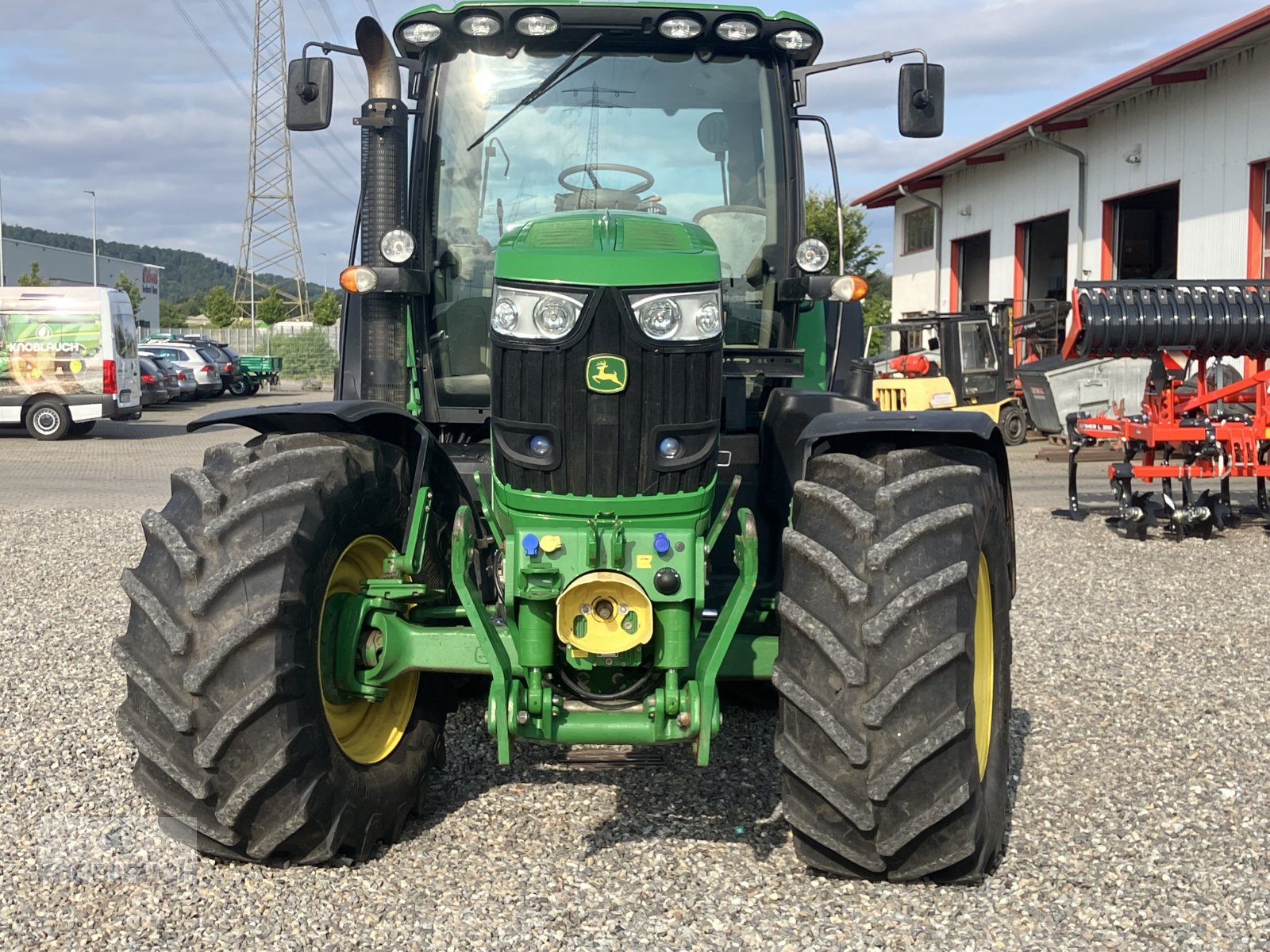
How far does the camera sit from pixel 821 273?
4812 millimetres

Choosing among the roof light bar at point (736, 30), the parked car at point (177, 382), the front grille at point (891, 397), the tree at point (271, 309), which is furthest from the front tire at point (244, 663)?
the tree at point (271, 309)

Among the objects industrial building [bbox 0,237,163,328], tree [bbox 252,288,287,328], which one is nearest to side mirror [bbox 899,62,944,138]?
industrial building [bbox 0,237,163,328]

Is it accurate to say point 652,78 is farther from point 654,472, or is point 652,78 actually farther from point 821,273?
point 654,472

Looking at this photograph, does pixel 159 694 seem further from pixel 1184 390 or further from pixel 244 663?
pixel 1184 390

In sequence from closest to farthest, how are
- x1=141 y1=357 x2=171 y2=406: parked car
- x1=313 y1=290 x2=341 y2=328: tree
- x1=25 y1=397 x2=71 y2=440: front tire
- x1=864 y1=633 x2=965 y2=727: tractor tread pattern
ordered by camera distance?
x1=864 y1=633 x2=965 y2=727: tractor tread pattern, x1=25 y1=397 x2=71 y2=440: front tire, x1=141 y1=357 x2=171 y2=406: parked car, x1=313 y1=290 x2=341 y2=328: tree

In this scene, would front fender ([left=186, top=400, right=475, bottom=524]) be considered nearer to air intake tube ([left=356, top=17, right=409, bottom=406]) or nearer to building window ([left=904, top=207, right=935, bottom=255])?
air intake tube ([left=356, top=17, right=409, bottom=406])

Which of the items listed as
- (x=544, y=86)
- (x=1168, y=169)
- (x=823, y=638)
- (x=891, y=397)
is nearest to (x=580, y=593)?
(x=823, y=638)

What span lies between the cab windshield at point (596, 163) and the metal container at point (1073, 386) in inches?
516

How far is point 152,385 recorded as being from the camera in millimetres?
28984

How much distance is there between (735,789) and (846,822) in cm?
111

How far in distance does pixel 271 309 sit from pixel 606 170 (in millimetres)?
73191

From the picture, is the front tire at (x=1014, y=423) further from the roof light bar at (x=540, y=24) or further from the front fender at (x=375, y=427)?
the front fender at (x=375, y=427)

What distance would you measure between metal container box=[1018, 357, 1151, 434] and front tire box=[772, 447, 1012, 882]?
47.3 feet

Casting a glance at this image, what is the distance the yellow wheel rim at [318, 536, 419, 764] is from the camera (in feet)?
12.5
